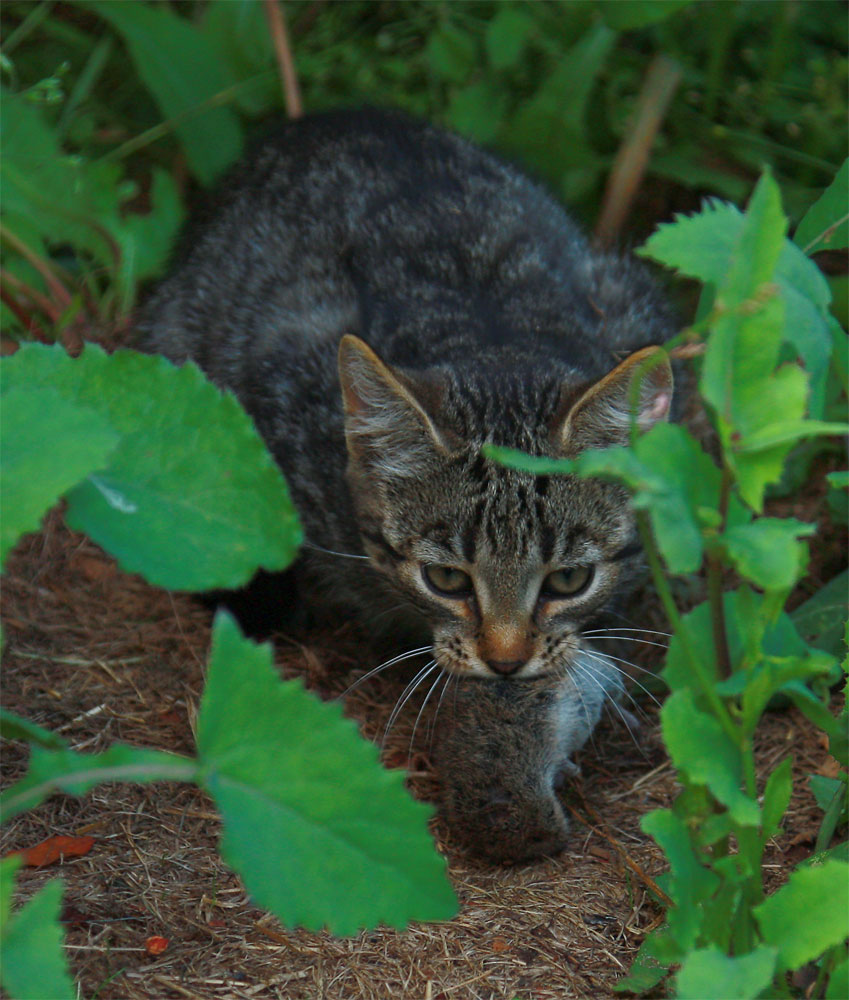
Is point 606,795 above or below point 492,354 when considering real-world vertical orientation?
below

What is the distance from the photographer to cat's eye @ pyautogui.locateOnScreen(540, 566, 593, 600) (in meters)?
3.26

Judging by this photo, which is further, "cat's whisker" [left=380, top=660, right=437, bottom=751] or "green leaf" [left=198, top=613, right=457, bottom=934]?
"cat's whisker" [left=380, top=660, right=437, bottom=751]

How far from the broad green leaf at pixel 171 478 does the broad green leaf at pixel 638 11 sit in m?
2.70

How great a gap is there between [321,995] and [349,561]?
1.56m

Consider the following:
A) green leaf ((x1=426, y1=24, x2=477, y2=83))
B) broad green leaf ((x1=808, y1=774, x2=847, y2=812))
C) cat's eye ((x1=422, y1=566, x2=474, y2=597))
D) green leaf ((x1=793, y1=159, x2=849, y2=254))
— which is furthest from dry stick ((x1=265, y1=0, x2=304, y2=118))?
broad green leaf ((x1=808, y1=774, x2=847, y2=812))

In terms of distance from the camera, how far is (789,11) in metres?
5.31

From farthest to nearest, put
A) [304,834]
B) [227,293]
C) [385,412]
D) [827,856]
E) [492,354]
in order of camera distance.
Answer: [227,293] → [492,354] → [385,412] → [827,856] → [304,834]

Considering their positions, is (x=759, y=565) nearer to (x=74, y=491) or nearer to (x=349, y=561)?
(x=74, y=491)

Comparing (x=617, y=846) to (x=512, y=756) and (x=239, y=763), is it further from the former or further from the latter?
(x=239, y=763)

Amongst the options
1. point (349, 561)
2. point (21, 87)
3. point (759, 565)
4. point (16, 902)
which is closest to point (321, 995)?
point (16, 902)

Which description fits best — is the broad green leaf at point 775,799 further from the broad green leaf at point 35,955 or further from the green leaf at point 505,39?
the green leaf at point 505,39

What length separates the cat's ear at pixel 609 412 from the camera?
3053mm

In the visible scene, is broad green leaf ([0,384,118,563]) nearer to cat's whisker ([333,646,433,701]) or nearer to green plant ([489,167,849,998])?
green plant ([489,167,849,998])

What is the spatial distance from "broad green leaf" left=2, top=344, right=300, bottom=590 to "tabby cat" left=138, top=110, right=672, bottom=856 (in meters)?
0.07
